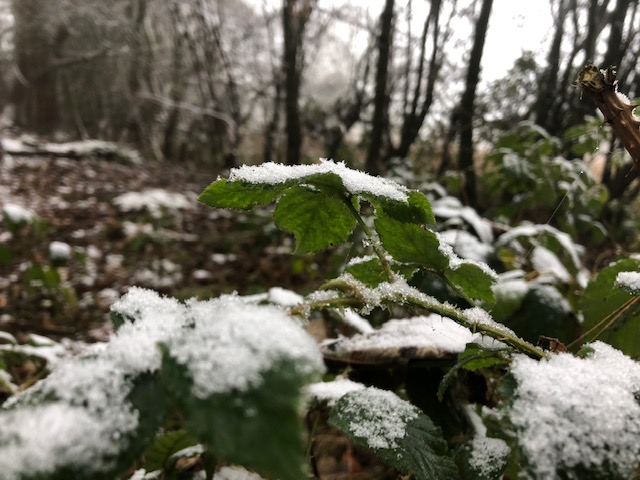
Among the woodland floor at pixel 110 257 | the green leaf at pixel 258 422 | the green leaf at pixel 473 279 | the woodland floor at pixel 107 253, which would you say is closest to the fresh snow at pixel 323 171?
the green leaf at pixel 473 279

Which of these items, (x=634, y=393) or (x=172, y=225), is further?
(x=172, y=225)

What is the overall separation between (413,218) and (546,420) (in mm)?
221

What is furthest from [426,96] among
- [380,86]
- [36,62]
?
[36,62]

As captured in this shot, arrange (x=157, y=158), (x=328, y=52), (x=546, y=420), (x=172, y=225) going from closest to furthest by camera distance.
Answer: (x=546, y=420) → (x=172, y=225) → (x=157, y=158) → (x=328, y=52)

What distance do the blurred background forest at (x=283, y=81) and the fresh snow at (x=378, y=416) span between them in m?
0.70

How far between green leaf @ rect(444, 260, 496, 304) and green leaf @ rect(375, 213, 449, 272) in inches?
1.2

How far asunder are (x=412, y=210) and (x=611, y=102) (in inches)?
9.0

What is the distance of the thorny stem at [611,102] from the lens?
0.44m

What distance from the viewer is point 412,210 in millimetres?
444

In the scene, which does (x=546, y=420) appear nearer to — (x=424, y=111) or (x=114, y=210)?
(x=424, y=111)

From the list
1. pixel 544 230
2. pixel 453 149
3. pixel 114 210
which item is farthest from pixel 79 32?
pixel 544 230

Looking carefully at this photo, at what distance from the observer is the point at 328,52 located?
46.9ft

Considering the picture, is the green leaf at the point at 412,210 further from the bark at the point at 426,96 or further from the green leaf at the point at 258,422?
the bark at the point at 426,96

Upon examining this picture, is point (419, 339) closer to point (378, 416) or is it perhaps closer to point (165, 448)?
point (378, 416)
